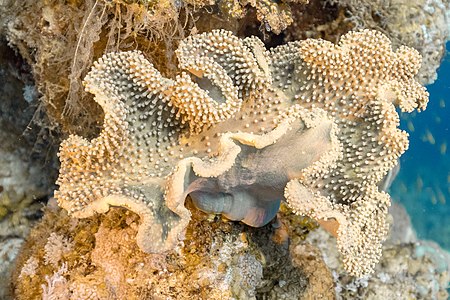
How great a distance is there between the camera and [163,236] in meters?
1.66

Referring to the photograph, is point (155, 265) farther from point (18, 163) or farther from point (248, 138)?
point (18, 163)

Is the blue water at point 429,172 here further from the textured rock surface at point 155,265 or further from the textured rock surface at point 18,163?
the textured rock surface at point 18,163

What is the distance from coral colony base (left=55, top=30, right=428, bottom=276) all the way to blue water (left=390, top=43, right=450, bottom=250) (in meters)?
1.45

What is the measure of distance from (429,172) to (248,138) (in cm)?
258

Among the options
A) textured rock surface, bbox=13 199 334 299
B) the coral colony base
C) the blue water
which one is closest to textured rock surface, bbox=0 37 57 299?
textured rock surface, bbox=13 199 334 299

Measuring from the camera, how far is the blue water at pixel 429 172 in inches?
131

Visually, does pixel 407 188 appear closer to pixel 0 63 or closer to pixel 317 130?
pixel 317 130

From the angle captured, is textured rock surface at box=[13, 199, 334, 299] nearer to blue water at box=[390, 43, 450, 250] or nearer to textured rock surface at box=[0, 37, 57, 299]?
textured rock surface at box=[0, 37, 57, 299]

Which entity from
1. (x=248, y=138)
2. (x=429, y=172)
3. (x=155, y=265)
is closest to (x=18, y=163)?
(x=155, y=265)

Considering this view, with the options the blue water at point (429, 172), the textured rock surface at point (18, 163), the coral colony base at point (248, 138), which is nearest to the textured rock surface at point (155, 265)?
the coral colony base at point (248, 138)

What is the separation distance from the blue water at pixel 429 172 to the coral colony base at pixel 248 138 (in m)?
1.45

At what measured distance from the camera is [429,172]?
3.66 meters

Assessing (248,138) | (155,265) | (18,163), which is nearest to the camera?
(248,138)

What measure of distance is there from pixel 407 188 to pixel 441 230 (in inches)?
21.7
